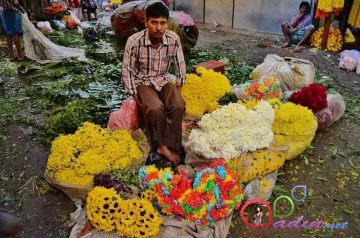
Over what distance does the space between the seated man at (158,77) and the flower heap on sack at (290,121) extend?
104cm

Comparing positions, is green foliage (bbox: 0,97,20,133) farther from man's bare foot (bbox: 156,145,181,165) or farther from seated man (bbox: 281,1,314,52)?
seated man (bbox: 281,1,314,52)

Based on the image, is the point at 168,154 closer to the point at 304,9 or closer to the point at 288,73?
the point at 288,73

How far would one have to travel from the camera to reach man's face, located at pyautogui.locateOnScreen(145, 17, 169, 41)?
3.13 m

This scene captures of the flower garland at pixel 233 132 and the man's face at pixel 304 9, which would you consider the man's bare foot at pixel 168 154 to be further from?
the man's face at pixel 304 9

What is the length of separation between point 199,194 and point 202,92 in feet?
5.30

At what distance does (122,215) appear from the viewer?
238cm

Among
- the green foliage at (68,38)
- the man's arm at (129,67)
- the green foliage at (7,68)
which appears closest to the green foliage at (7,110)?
the green foliage at (7,68)

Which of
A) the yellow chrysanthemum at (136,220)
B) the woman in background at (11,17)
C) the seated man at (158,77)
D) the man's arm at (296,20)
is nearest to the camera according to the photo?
the yellow chrysanthemum at (136,220)

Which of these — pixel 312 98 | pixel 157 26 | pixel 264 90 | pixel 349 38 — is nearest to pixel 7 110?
pixel 157 26

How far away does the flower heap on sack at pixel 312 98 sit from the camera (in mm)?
3859

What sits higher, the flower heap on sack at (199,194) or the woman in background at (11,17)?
the woman in background at (11,17)

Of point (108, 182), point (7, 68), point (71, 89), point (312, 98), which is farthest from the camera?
point (7, 68)

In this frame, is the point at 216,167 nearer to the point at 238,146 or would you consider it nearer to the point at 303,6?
the point at 238,146

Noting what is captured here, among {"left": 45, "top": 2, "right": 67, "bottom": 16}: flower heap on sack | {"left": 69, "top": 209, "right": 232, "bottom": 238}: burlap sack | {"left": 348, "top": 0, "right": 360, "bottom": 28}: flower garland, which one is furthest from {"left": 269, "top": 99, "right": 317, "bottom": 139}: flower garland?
{"left": 45, "top": 2, "right": 67, "bottom": 16}: flower heap on sack
